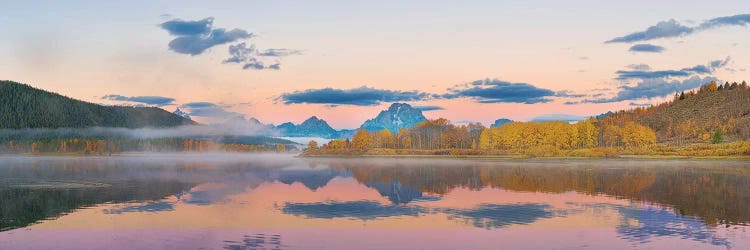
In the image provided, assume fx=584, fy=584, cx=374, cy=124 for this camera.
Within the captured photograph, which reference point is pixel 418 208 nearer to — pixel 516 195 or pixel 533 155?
pixel 516 195

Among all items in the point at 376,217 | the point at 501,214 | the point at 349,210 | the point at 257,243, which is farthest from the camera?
the point at 349,210

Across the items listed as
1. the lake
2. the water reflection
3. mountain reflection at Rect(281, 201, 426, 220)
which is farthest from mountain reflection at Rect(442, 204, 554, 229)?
the water reflection

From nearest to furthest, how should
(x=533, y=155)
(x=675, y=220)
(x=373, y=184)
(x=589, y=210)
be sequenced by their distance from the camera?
(x=675, y=220) → (x=589, y=210) → (x=373, y=184) → (x=533, y=155)

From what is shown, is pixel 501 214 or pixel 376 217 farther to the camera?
pixel 501 214

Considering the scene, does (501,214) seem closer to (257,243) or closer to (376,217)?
(376,217)

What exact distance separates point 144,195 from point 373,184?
26.8 meters

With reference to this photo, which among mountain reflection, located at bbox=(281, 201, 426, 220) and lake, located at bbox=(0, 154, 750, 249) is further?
mountain reflection, located at bbox=(281, 201, 426, 220)

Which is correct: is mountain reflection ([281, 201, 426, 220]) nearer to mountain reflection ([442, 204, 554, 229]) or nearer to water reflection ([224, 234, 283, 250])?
mountain reflection ([442, 204, 554, 229])

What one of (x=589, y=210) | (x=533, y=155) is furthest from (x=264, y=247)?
(x=533, y=155)

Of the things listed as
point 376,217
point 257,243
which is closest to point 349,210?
point 376,217

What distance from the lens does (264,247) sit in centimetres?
2928

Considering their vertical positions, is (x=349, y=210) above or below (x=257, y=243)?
above

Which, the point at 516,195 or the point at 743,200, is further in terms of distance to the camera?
the point at 516,195

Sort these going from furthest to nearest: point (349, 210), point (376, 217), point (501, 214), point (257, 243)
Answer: point (349, 210) < point (501, 214) < point (376, 217) < point (257, 243)
